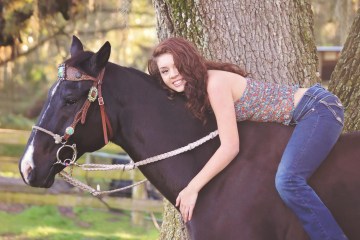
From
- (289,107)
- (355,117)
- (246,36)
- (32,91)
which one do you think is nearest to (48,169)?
(289,107)

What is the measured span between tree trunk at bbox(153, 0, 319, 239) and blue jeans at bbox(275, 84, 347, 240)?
1.30m

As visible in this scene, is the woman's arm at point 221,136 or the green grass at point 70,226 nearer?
the woman's arm at point 221,136

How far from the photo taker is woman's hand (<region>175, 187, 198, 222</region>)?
3.76m

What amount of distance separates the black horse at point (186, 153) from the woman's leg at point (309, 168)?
82 millimetres

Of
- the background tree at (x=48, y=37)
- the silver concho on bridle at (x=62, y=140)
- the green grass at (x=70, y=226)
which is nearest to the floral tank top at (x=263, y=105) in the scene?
the silver concho on bridle at (x=62, y=140)

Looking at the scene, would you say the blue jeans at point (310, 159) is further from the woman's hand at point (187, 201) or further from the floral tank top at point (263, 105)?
the woman's hand at point (187, 201)

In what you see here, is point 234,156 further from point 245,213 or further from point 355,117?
point 355,117

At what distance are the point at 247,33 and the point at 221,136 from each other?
63.3 inches

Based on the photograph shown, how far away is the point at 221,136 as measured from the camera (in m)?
3.74

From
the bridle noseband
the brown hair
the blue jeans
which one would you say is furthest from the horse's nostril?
the blue jeans

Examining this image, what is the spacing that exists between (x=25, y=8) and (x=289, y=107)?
8826 millimetres

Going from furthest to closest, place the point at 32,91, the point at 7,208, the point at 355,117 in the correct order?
the point at 32,91, the point at 7,208, the point at 355,117

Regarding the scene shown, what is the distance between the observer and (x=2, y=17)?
453 inches

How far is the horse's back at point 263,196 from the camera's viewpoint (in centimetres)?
364
